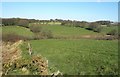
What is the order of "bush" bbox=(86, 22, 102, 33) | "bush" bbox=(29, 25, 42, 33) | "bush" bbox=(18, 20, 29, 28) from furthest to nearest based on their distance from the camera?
1. "bush" bbox=(18, 20, 29, 28)
2. "bush" bbox=(86, 22, 102, 33)
3. "bush" bbox=(29, 25, 42, 33)

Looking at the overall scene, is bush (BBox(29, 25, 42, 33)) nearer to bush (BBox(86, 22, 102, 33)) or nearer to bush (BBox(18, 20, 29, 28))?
bush (BBox(18, 20, 29, 28))

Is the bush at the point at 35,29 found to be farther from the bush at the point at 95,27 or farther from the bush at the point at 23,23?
the bush at the point at 95,27

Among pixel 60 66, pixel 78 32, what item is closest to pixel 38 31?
pixel 78 32

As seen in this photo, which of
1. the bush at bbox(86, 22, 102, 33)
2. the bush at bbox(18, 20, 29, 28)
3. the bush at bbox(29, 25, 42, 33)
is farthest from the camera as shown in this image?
the bush at bbox(18, 20, 29, 28)

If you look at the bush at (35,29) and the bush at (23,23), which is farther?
the bush at (23,23)

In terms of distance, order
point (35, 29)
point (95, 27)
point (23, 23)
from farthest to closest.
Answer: point (23, 23) < point (95, 27) < point (35, 29)

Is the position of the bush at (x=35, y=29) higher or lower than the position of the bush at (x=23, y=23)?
lower

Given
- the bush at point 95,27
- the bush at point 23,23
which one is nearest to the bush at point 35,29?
the bush at point 23,23

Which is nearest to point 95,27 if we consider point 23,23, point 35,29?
point 35,29

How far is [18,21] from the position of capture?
197ft

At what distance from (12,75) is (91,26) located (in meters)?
48.8

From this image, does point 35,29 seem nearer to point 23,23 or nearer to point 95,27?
point 23,23

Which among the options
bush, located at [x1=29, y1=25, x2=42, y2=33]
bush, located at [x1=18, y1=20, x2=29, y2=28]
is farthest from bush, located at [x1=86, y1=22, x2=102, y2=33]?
bush, located at [x1=18, y1=20, x2=29, y2=28]

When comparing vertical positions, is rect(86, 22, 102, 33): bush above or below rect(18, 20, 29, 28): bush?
below
